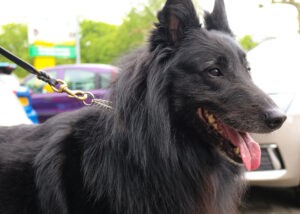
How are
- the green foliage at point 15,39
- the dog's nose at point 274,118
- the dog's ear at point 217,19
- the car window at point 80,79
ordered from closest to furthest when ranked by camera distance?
the dog's nose at point 274,118 → the dog's ear at point 217,19 → the car window at point 80,79 → the green foliage at point 15,39

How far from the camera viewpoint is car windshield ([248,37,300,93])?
457 cm

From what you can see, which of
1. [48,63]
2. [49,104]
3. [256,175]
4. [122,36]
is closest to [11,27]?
[122,36]

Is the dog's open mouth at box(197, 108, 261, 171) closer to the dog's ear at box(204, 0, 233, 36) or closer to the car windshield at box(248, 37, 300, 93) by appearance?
the dog's ear at box(204, 0, 233, 36)

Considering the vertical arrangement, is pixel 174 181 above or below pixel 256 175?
above

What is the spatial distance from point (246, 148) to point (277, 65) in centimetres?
284

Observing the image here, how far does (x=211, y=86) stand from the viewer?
Result: 7.36ft

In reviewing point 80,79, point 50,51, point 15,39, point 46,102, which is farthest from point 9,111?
point 15,39

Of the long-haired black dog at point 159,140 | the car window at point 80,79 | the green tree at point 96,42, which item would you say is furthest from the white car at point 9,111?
the green tree at point 96,42

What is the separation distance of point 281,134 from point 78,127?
2553 mm

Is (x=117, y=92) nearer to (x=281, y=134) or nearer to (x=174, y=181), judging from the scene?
(x=174, y=181)

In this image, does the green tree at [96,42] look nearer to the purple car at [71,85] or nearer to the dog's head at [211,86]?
the purple car at [71,85]

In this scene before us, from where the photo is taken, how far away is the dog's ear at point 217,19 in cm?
260

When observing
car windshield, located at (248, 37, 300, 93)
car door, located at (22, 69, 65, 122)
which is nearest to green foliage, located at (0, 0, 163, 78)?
car door, located at (22, 69, 65, 122)

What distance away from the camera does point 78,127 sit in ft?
7.80
